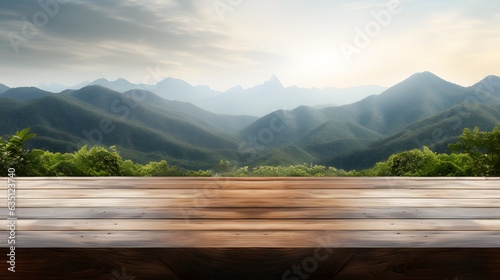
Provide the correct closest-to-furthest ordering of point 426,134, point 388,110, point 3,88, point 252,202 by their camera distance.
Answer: point 252,202 < point 426,134 < point 388,110 < point 3,88

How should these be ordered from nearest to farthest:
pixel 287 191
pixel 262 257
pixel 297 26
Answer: pixel 262 257 → pixel 287 191 → pixel 297 26

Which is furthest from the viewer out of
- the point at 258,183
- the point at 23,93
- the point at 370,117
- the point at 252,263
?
the point at 23,93

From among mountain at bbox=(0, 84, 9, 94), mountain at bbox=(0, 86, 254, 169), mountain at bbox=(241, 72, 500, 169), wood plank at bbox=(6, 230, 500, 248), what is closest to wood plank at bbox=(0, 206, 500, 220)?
wood plank at bbox=(6, 230, 500, 248)

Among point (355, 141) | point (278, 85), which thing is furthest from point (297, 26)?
point (278, 85)

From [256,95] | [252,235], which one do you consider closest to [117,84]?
[256,95]

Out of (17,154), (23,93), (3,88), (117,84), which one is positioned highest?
(3,88)

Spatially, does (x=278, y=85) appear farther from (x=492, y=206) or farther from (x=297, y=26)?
(x=492, y=206)

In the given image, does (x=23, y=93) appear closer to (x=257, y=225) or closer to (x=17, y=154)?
(x=17, y=154)
